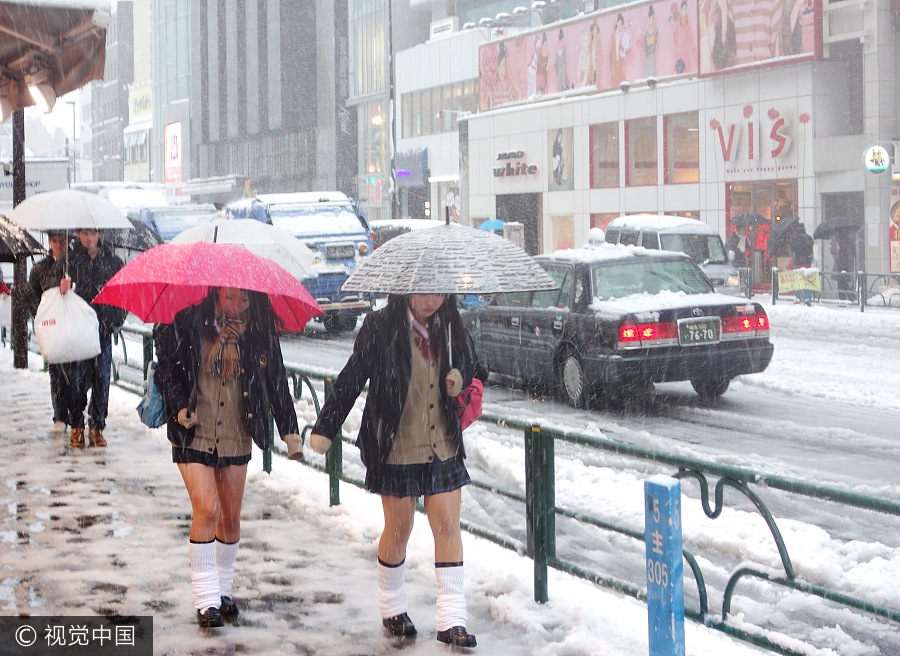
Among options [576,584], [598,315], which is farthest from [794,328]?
[576,584]

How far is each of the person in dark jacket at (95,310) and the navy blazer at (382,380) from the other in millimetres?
5211

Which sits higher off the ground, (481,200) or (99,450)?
(481,200)

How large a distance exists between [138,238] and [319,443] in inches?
1067

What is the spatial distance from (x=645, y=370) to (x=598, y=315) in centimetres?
80

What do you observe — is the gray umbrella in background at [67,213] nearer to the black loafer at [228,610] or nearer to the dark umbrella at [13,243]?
the dark umbrella at [13,243]

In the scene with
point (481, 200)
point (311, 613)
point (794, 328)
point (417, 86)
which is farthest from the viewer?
point (417, 86)

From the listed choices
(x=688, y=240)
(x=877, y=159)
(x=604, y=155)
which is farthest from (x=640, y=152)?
(x=688, y=240)

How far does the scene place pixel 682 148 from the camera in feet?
143

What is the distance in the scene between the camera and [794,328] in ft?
76.7

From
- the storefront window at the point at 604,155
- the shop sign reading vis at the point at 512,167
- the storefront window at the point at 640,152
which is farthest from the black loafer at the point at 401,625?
the shop sign reading vis at the point at 512,167

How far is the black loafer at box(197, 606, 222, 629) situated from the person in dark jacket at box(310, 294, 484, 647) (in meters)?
1.00

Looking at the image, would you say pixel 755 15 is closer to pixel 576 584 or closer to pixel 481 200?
pixel 481 200

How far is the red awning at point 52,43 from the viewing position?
6.80 meters

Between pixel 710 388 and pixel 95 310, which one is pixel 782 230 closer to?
pixel 710 388
